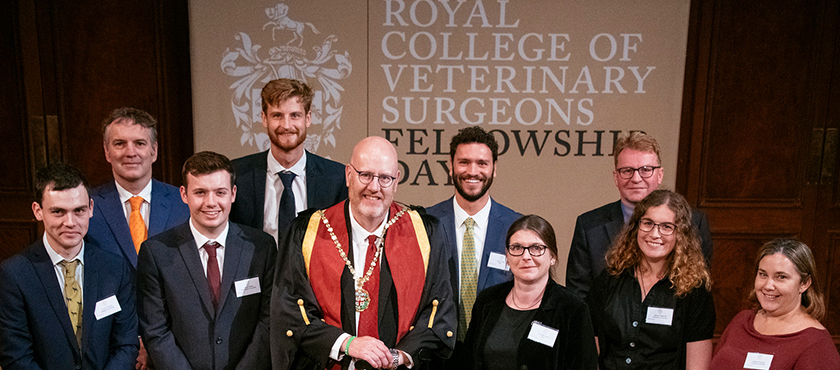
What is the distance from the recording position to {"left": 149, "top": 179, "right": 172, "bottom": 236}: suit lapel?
2.95 metres

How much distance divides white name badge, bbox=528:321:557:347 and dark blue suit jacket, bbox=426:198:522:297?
0.44 metres

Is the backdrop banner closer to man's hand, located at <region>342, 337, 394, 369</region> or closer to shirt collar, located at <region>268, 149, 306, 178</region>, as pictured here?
shirt collar, located at <region>268, 149, 306, 178</region>

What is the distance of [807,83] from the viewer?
4488 mm

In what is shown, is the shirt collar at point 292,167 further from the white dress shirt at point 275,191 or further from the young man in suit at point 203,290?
the young man in suit at point 203,290

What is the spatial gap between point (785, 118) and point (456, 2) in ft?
8.90

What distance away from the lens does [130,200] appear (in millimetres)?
2955

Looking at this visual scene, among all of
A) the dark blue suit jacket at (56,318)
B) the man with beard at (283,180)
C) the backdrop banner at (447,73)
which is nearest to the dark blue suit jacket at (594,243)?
the man with beard at (283,180)

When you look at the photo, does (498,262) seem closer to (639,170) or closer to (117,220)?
(639,170)

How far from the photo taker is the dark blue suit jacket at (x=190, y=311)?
2.53m

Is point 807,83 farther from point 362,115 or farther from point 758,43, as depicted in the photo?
point 362,115

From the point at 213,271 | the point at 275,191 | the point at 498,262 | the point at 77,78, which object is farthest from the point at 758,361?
the point at 77,78

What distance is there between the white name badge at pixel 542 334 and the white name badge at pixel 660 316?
0.49m

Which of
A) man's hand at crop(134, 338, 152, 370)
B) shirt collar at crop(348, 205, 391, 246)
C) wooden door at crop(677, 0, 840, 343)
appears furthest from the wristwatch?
wooden door at crop(677, 0, 840, 343)

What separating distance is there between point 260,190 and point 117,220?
28.1 inches
